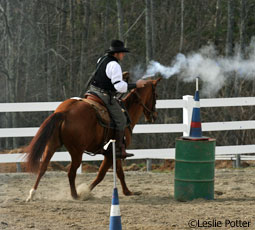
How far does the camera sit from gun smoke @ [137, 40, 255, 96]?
13.8m

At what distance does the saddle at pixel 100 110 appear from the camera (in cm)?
864

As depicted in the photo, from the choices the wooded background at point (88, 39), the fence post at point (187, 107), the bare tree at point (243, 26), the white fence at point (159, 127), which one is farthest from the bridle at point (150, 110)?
the bare tree at point (243, 26)

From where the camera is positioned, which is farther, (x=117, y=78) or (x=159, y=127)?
(x=159, y=127)

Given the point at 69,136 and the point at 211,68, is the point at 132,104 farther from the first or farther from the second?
the point at 211,68

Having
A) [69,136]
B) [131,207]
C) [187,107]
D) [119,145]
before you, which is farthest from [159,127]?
[131,207]

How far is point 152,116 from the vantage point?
987cm

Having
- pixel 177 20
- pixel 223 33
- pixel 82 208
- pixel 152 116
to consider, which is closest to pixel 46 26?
pixel 177 20

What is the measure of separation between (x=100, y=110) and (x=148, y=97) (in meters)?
1.34

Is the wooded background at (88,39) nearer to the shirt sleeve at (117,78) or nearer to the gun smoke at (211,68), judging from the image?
the gun smoke at (211,68)

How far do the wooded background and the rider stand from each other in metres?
12.4

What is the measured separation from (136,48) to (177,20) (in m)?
2.42

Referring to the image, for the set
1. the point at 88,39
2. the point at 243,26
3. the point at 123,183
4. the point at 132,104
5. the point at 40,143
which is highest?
the point at 243,26

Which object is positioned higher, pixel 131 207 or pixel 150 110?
pixel 150 110

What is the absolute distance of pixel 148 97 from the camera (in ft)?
31.9
